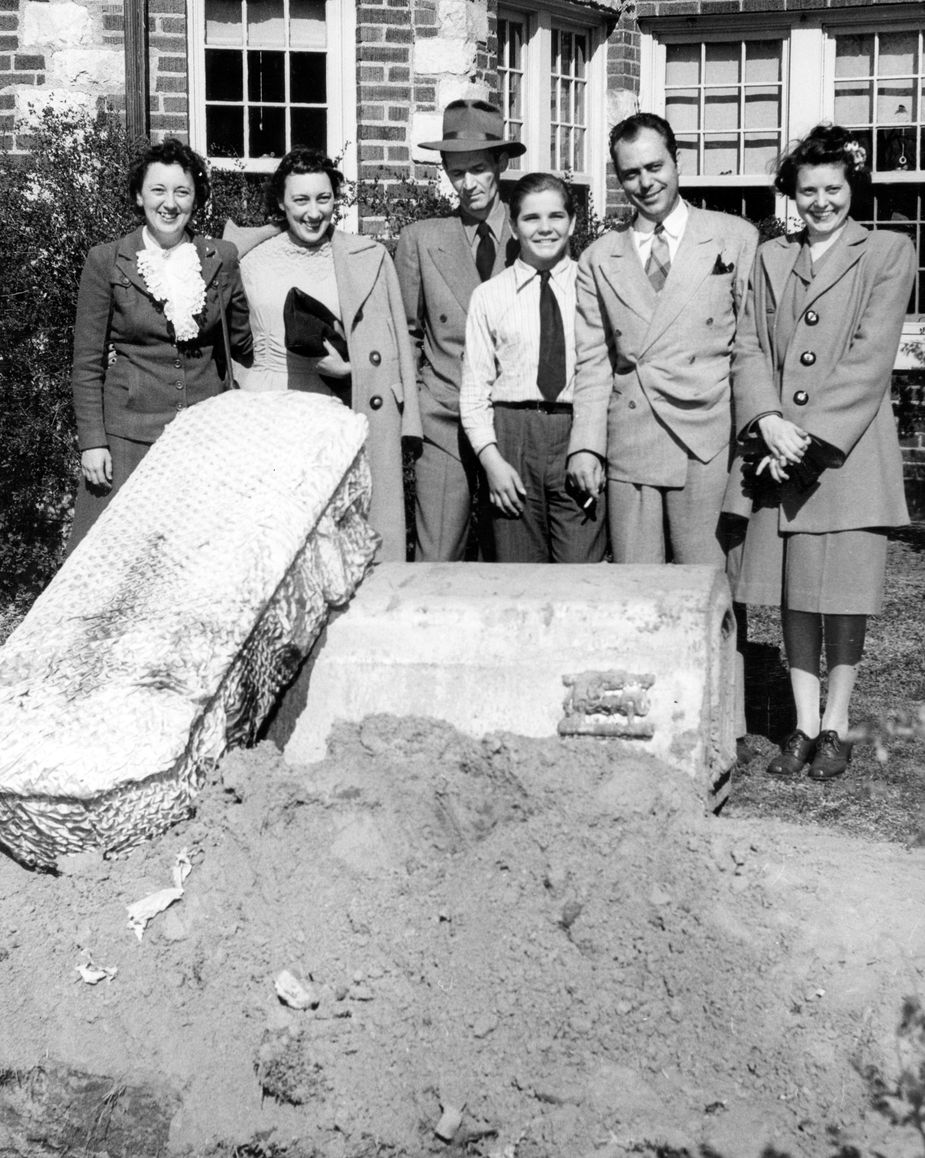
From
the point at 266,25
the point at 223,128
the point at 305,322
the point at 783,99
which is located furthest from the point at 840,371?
the point at 783,99

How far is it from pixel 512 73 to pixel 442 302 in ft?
15.5

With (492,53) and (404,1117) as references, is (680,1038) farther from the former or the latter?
(492,53)

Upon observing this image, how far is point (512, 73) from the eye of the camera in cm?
926

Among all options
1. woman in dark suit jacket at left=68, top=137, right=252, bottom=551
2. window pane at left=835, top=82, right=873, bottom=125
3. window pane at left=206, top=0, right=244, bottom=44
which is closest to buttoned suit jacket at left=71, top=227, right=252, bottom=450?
woman in dark suit jacket at left=68, top=137, right=252, bottom=551

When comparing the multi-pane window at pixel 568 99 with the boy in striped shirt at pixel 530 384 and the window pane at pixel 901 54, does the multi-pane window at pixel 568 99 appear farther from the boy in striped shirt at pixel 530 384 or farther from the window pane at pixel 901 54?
the boy in striped shirt at pixel 530 384

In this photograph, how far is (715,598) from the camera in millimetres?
3807

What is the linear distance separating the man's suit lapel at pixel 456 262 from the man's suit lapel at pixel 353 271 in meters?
0.25

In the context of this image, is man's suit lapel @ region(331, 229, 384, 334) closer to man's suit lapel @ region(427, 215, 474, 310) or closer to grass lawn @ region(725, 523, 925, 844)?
man's suit lapel @ region(427, 215, 474, 310)

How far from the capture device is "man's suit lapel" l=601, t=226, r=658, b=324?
15.0 ft

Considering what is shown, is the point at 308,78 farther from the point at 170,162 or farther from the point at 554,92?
the point at 170,162

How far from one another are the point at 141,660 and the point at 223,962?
689 mm

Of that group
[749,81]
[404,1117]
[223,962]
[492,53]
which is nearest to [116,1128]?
[223,962]

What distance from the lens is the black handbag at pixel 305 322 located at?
4828 mm

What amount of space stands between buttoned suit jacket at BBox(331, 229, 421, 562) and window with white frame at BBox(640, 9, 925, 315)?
5.90 metres
